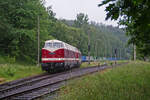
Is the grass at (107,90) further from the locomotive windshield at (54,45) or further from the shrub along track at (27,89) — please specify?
the locomotive windshield at (54,45)

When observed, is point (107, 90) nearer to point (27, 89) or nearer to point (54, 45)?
point (27, 89)

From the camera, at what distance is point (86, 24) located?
10406 centimetres

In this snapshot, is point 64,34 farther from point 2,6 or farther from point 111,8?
point 111,8

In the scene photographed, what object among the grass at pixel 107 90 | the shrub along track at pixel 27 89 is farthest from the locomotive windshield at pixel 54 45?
the grass at pixel 107 90

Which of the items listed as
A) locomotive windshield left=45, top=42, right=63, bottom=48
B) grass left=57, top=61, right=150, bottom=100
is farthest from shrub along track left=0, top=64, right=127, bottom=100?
locomotive windshield left=45, top=42, right=63, bottom=48

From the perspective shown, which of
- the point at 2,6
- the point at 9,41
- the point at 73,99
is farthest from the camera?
the point at 9,41

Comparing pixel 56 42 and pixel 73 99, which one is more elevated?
pixel 56 42

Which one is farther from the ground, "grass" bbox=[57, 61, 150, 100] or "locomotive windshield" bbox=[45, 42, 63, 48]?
"locomotive windshield" bbox=[45, 42, 63, 48]

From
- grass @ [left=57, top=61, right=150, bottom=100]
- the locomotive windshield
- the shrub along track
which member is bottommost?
the shrub along track

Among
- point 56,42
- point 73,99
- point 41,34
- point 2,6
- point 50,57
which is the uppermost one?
point 2,6

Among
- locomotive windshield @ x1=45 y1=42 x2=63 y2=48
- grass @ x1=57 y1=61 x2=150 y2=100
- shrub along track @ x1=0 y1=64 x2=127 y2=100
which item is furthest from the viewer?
locomotive windshield @ x1=45 y1=42 x2=63 y2=48

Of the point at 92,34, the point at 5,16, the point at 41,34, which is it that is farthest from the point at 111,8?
the point at 92,34

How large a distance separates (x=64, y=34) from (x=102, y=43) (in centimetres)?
5665

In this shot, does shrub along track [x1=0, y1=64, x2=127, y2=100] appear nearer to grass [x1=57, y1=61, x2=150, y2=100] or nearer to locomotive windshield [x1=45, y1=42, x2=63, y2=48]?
grass [x1=57, y1=61, x2=150, y2=100]
